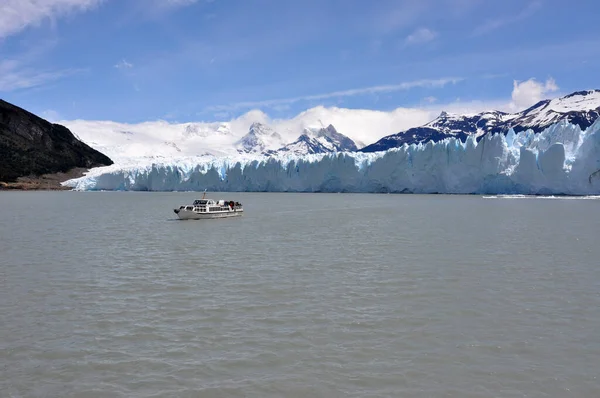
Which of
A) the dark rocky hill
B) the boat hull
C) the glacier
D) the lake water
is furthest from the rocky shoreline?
the lake water

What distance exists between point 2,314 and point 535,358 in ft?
35.3

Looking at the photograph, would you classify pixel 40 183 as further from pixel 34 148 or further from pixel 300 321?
pixel 300 321

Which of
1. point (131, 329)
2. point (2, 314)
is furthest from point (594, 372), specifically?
point (2, 314)

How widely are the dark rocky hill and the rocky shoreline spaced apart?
6.18 feet

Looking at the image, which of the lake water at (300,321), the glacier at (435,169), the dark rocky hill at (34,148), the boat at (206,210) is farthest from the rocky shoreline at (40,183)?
the lake water at (300,321)

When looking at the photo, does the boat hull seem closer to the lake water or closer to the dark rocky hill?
the lake water

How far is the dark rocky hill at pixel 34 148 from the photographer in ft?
470

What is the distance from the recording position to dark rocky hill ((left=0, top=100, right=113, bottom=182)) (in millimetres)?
143125

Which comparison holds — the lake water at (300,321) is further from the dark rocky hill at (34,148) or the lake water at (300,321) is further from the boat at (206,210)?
the dark rocky hill at (34,148)

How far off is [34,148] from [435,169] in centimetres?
13547

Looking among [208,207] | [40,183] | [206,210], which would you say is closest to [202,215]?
[206,210]

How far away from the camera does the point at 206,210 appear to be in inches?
1596

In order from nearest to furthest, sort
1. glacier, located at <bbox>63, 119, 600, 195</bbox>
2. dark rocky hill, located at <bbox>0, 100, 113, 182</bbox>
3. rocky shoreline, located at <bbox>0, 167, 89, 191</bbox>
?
glacier, located at <bbox>63, 119, 600, 195</bbox> < rocky shoreline, located at <bbox>0, 167, 89, 191</bbox> < dark rocky hill, located at <bbox>0, 100, 113, 182</bbox>

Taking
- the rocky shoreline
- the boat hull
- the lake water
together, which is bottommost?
the lake water
